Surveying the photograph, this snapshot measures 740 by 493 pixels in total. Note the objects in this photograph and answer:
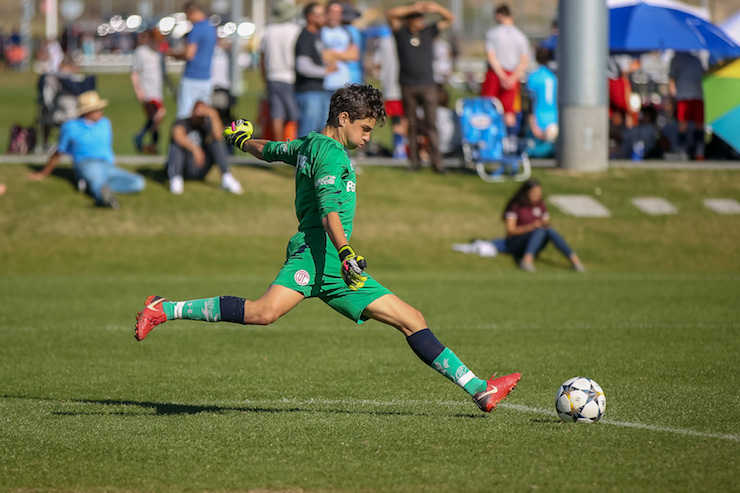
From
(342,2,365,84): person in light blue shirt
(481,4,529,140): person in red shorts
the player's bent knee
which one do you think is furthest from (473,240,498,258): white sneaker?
the player's bent knee

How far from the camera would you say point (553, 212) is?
1769 centimetres

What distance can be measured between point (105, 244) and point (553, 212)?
24.1ft

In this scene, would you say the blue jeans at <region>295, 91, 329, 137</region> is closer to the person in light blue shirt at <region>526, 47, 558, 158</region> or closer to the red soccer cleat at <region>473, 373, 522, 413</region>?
the person in light blue shirt at <region>526, 47, 558, 158</region>

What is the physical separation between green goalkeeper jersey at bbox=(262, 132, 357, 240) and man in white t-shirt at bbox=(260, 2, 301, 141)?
37.5 ft

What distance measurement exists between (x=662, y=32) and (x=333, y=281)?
16.1 meters

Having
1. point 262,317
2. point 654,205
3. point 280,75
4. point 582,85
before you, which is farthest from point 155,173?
point 262,317

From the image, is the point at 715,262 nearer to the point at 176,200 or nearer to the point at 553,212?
the point at 553,212

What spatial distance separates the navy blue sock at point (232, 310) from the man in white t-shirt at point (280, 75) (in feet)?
38.0

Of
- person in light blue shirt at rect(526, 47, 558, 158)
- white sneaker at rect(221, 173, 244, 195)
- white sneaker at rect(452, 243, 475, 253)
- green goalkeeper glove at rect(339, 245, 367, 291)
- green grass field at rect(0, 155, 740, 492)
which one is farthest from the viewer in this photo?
person in light blue shirt at rect(526, 47, 558, 158)

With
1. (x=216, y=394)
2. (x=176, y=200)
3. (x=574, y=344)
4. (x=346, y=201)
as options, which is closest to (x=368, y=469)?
(x=346, y=201)

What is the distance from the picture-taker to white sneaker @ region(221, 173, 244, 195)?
57.7ft

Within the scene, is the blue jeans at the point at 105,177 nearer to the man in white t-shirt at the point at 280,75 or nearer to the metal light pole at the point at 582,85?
the man in white t-shirt at the point at 280,75

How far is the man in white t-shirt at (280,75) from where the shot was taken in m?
18.1

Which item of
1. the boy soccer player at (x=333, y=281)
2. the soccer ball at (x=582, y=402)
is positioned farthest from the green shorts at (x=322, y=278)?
the soccer ball at (x=582, y=402)
